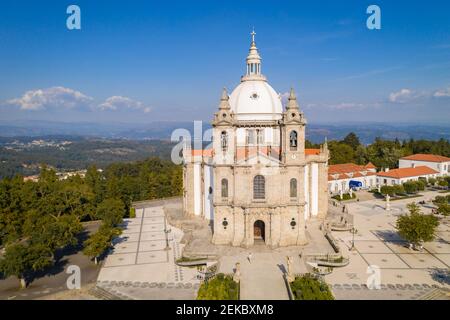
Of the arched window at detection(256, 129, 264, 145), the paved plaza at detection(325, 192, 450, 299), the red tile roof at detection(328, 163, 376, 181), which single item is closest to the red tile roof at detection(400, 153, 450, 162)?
the red tile roof at detection(328, 163, 376, 181)

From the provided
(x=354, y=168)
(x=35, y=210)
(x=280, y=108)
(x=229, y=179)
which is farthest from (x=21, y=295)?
(x=354, y=168)

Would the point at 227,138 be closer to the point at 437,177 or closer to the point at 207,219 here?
the point at 207,219

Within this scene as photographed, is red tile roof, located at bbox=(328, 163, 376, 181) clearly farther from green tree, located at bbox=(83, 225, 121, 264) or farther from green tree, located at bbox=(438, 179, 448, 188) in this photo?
green tree, located at bbox=(83, 225, 121, 264)

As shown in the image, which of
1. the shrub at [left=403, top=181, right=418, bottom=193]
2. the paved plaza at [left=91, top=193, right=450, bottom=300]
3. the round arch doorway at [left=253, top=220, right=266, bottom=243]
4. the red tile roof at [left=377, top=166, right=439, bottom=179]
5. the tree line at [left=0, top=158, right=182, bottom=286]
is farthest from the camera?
the red tile roof at [left=377, top=166, right=439, bottom=179]

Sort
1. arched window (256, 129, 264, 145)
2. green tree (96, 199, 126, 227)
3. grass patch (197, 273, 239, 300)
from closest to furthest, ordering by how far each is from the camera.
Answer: grass patch (197, 273, 239, 300) < green tree (96, 199, 126, 227) < arched window (256, 129, 264, 145)

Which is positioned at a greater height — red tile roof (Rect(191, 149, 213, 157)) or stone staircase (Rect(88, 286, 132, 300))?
red tile roof (Rect(191, 149, 213, 157))

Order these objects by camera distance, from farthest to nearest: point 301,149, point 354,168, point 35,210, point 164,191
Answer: point 354,168, point 164,191, point 35,210, point 301,149

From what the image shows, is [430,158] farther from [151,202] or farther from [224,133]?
[224,133]

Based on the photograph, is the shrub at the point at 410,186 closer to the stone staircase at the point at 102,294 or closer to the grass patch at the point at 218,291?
the grass patch at the point at 218,291

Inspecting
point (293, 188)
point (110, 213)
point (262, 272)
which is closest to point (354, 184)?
point (293, 188)
